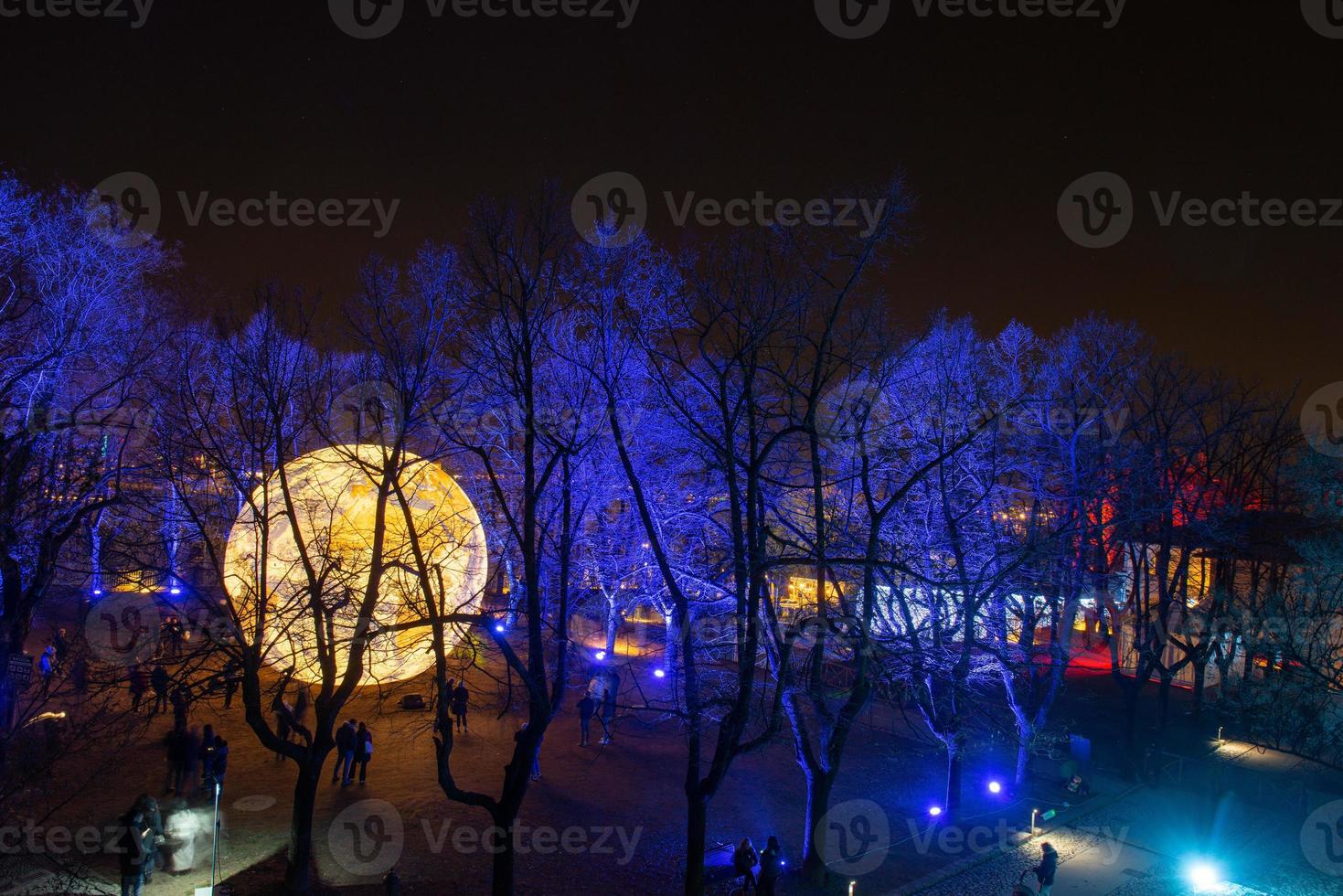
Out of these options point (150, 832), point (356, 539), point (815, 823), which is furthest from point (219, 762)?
point (815, 823)

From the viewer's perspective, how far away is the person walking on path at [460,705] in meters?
16.3

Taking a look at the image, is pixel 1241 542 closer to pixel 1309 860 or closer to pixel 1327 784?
pixel 1327 784

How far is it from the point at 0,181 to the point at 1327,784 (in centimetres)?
2689

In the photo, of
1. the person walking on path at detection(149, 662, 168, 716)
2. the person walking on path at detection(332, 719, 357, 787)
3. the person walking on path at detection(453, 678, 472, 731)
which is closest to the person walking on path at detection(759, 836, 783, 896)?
the person walking on path at detection(332, 719, 357, 787)

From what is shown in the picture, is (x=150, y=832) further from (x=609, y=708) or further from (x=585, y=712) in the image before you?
(x=609, y=708)

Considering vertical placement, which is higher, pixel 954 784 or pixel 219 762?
pixel 219 762

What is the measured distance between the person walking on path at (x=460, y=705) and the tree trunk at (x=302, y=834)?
19.2 feet

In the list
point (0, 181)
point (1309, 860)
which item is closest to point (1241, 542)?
point (1309, 860)

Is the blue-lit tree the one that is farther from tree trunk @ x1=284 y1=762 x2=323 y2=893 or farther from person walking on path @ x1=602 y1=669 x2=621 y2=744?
person walking on path @ x1=602 y1=669 x2=621 y2=744

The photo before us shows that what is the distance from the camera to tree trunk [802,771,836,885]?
11.9m

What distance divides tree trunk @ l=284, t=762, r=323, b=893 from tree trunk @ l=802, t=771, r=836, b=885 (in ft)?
22.6

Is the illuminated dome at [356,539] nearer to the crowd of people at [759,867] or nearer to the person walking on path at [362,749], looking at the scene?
the person walking on path at [362,749]

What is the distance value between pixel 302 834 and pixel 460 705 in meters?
6.78

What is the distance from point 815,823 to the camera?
1193cm
